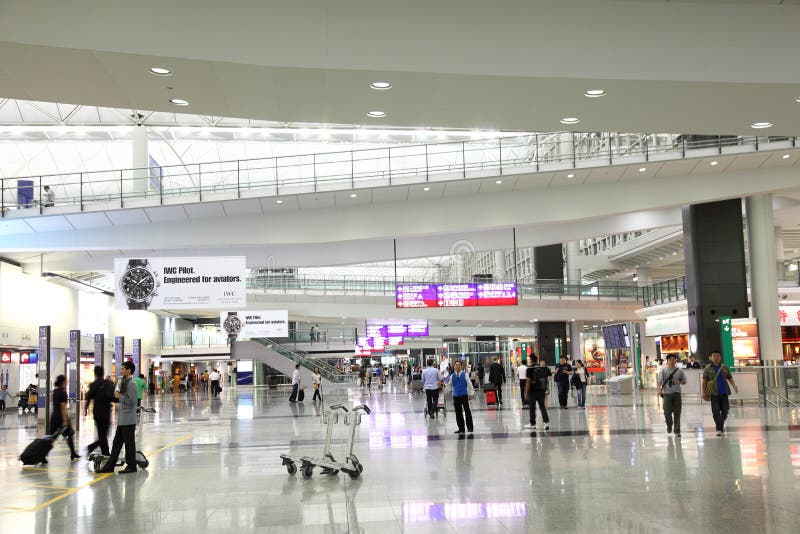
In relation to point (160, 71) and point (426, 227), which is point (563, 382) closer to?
point (426, 227)

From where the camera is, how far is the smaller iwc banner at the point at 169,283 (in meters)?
19.8

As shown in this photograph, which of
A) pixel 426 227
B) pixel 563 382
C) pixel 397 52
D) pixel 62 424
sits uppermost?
pixel 426 227

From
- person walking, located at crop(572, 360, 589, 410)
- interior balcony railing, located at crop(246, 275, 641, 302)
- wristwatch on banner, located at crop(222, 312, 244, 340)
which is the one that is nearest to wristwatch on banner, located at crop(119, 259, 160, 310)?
wristwatch on banner, located at crop(222, 312, 244, 340)

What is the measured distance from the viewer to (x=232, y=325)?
33250mm

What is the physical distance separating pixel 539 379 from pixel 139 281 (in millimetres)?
10579

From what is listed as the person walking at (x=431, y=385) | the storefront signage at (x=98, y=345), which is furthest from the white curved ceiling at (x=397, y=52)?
the storefront signage at (x=98, y=345)

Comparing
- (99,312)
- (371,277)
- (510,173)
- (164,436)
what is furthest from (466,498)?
(99,312)

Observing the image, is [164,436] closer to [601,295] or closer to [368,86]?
[368,86]

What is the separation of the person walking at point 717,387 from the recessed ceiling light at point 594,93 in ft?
24.0

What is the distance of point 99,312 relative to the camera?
45.8 m

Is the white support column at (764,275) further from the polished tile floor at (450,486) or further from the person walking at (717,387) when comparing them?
the person walking at (717,387)

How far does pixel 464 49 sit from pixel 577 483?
5.43 m

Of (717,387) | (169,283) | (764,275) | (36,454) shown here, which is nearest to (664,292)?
(764,275)

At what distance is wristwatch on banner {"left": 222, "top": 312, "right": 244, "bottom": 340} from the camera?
3288 cm
